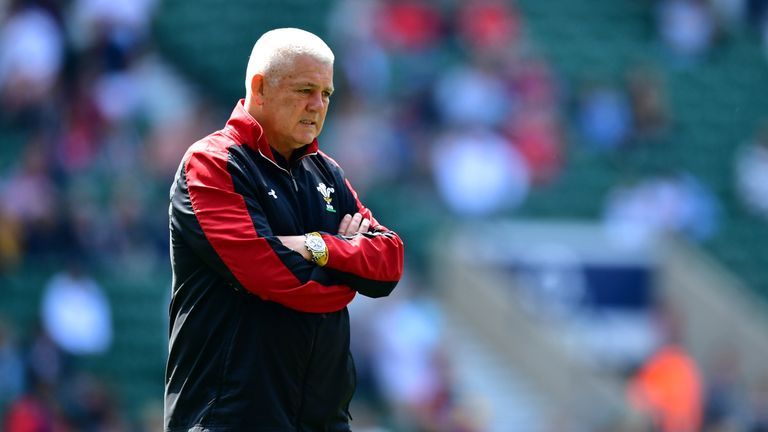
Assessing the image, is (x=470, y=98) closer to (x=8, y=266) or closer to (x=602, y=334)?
(x=602, y=334)

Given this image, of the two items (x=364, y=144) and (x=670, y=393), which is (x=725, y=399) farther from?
(x=364, y=144)

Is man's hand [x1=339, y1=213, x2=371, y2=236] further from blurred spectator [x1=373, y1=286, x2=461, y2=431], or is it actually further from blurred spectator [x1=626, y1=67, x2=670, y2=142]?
blurred spectator [x1=626, y1=67, x2=670, y2=142]

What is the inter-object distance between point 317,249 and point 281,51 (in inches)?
22.7

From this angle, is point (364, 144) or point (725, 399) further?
point (364, 144)

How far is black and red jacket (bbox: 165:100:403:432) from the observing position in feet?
12.3

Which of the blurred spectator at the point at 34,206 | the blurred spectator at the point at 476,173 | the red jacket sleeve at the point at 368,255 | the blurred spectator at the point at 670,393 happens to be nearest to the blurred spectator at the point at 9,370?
the blurred spectator at the point at 34,206

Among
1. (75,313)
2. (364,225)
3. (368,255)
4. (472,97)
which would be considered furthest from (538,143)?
(368,255)

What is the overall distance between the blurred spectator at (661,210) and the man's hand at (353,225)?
10.2 metres

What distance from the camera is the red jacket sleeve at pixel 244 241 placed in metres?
3.71

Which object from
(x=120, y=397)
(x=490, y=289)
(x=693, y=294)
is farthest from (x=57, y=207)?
(x=693, y=294)

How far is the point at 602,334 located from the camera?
1341 centimetres

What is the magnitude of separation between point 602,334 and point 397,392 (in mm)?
2643

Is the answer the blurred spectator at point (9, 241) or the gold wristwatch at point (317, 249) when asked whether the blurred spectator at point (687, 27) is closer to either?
the blurred spectator at point (9, 241)

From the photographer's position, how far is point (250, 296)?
3.82 meters
